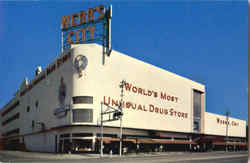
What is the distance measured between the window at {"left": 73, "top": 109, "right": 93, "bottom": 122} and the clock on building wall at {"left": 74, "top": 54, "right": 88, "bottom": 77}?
7.01 meters

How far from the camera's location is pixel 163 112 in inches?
3137

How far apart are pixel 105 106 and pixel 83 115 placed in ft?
16.6

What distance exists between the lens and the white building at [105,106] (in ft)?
200

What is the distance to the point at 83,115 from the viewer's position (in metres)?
60.1

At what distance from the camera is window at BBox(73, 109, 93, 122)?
5988cm

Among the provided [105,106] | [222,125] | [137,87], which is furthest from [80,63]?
[222,125]

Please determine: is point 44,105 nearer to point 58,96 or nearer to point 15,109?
point 58,96

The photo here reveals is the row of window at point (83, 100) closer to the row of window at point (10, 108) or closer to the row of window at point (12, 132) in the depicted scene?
the row of window at point (12, 132)

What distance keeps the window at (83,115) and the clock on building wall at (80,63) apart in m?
7.01

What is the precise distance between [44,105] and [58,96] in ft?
37.7

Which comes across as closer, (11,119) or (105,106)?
(105,106)

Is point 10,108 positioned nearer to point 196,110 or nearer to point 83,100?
point 196,110

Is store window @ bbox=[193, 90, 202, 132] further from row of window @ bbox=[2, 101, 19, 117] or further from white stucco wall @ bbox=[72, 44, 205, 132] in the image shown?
row of window @ bbox=[2, 101, 19, 117]

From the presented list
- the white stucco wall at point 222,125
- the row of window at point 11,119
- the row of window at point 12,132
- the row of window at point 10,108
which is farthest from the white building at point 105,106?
the row of window at point 10,108
